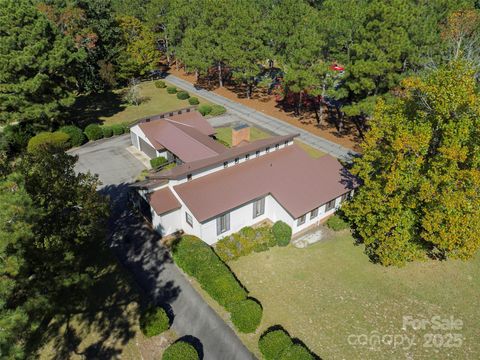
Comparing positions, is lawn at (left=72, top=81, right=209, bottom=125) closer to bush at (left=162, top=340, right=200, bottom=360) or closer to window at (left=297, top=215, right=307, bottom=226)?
window at (left=297, top=215, right=307, bottom=226)

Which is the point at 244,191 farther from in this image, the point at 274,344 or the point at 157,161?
the point at 157,161

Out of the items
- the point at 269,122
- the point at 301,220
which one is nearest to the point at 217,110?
the point at 269,122

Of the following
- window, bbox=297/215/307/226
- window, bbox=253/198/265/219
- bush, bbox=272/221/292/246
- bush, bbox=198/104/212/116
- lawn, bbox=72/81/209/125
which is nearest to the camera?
bush, bbox=272/221/292/246

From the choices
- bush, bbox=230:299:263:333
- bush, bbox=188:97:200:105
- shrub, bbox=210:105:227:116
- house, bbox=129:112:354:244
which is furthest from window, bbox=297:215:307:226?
bush, bbox=188:97:200:105

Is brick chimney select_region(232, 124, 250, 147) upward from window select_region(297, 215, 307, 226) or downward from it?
upward

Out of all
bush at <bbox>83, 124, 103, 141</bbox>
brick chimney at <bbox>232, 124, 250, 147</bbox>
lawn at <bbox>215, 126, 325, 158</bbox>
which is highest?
brick chimney at <bbox>232, 124, 250, 147</bbox>

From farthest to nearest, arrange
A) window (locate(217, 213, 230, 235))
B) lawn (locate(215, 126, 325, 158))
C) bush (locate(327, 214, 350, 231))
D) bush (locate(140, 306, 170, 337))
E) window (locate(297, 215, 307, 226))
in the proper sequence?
lawn (locate(215, 126, 325, 158)) < bush (locate(327, 214, 350, 231)) < window (locate(297, 215, 307, 226)) < window (locate(217, 213, 230, 235)) < bush (locate(140, 306, 170, 337))

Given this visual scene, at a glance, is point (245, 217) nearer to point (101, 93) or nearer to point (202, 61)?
point (202, 61)
